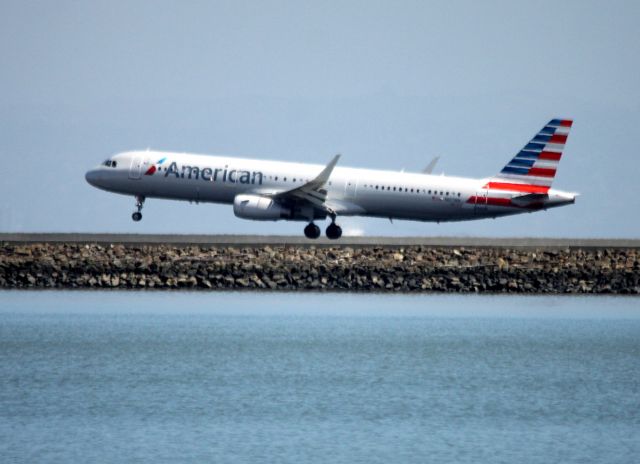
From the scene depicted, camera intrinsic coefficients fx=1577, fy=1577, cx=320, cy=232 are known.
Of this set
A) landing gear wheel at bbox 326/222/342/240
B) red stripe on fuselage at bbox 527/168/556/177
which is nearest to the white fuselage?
landing gear wheel at bbox 326/222/342/240

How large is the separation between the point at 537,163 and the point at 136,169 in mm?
18243

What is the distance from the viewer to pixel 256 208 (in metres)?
67.9

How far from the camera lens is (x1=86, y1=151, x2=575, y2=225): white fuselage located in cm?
6900

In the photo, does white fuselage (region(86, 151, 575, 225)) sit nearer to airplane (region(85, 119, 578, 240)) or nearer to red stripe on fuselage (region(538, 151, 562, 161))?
airplane (region(85, 119, 578, 240))

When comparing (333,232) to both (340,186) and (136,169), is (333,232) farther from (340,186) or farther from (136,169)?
(136,169)

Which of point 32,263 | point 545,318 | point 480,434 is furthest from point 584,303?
point 480,434

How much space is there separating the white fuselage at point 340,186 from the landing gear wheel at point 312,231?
1.93 meters

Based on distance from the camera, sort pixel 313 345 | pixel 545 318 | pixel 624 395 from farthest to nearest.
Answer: pixel 545 318 < pixel 313 345 < pixel 624 395

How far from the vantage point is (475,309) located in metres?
57.4

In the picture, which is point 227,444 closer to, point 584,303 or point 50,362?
point 50,362

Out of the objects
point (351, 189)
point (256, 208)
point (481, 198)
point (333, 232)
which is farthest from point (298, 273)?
point (481, 198)

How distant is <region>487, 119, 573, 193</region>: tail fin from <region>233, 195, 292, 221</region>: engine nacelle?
10.2 metres

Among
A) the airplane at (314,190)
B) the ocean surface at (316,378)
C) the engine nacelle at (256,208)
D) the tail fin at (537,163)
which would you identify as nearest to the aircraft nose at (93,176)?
the airplane at (314,190)

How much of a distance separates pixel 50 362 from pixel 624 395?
49.4 feet
